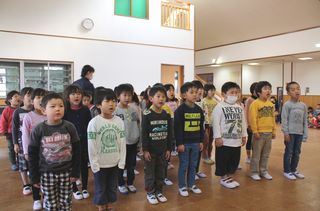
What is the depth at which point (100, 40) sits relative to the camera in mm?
7555

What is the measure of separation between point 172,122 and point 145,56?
560 centimetres

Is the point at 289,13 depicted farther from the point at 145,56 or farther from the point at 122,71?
the point at 122,71

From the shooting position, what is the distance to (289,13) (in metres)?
8.52

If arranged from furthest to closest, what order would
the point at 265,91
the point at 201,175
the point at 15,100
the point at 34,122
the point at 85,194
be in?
1. the point at 15,100
2. the point at 201,175
3. the point at 265,91
4. the point at 85,194
5. the point at 34,122

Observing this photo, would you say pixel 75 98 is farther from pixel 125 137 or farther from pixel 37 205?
pixel 37 205

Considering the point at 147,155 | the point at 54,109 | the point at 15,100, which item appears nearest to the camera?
the point at 54,109

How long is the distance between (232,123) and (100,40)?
5.48 metres

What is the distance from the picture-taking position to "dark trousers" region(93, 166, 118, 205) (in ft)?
7.49

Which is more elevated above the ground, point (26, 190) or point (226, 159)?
point (226, 159)

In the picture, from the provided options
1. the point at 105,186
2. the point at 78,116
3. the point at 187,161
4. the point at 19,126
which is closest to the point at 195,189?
the point at 187,161

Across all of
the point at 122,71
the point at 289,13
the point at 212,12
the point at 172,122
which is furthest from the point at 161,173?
the point at 212,12

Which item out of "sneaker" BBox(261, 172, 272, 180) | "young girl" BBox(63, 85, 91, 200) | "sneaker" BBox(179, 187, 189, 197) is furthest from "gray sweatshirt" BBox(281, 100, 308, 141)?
"young girl" BBox(63, 85, 91, 200)

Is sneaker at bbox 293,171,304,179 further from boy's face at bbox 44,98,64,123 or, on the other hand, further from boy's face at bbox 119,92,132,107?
boy's face at bbox 44,98,64,123

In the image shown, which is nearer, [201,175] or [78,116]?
[78,116]
